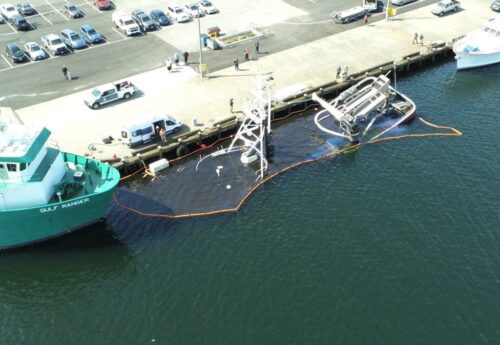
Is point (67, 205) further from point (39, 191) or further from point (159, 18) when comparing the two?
point (159, 18)

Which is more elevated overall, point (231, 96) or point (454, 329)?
point (231, 96)

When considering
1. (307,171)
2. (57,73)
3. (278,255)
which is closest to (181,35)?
(57,73)

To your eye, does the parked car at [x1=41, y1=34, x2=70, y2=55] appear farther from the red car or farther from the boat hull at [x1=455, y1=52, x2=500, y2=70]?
the boat hull at [x1=455, y1=52, x2=500, y2=70]

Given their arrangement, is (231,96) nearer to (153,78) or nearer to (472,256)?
(153,78)

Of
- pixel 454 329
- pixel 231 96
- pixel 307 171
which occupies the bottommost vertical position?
pixel 454 329

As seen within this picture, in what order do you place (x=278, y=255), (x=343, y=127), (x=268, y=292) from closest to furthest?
(x=268, y=292) < (x=278, y=255) < (x=343, y=127)

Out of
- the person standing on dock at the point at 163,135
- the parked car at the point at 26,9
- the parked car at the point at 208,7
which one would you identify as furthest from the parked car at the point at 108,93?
the parked car at the point at 26,9

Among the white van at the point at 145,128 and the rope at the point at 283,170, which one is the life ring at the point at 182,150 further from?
the rope at the point at 283,170

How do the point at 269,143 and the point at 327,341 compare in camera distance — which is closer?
the point at 327,341
